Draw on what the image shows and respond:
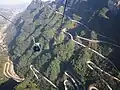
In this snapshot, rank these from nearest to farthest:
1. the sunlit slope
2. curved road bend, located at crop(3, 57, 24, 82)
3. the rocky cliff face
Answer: the rocky cliff face < curved road bend, located at crop(3, 57, 24, 82) < the sunlit slope

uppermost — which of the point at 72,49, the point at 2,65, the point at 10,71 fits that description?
the point at 72,49

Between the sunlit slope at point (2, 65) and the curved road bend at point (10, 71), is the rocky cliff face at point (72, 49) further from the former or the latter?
the sunlit slope at point (2, 65)

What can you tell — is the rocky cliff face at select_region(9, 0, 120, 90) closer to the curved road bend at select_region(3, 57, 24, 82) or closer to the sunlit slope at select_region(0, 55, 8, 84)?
the curved road bend at select_region(3, 57, 24, 82)

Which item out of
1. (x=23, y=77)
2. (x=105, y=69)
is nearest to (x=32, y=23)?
(x=23, y=77)

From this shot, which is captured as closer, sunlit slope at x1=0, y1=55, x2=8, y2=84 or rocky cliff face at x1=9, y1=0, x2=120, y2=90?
rocky cliff face at x1=9, y1=0, x2=120, y2=90

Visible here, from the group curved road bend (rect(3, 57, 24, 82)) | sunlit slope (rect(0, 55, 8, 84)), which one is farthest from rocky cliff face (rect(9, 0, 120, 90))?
sunlit slope (rect(0, 55, 8, 84))

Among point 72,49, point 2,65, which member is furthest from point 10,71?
point 72,49

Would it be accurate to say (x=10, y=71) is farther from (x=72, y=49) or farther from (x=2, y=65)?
(x=72, y=49)

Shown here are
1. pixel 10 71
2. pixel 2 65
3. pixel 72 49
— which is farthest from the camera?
pixel 2 65
